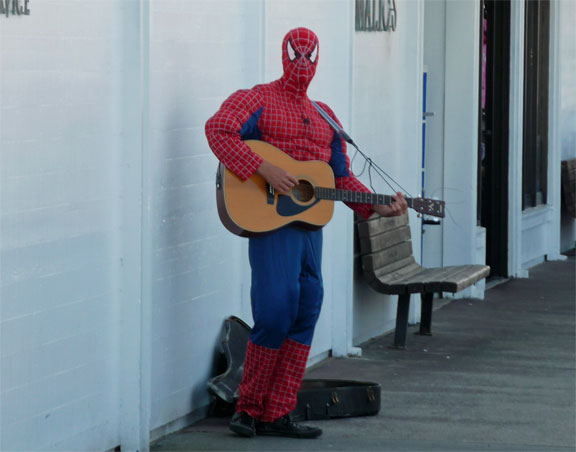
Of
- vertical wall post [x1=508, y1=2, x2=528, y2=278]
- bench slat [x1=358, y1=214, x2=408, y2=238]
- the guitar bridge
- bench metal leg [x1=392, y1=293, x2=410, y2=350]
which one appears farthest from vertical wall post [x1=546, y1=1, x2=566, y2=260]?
the guitar bridge

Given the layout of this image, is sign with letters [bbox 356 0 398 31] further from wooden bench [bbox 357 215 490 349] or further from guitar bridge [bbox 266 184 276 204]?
guitar bridge [bbox 266 184 276 204]

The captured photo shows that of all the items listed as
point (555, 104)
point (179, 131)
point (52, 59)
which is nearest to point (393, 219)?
point (179, 131)

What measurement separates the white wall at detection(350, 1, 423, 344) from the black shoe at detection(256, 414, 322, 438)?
8.25 feet

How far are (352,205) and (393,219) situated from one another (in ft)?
8.87

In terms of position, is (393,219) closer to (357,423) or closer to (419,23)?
(419,23)

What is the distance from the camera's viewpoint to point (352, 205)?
582 centimetres

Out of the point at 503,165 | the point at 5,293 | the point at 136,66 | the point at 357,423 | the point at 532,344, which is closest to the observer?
the point at 5,293

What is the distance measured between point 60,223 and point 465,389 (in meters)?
2.93

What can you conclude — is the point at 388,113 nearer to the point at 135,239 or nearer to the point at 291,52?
the point at 291,52

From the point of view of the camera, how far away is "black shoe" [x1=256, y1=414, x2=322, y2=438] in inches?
222

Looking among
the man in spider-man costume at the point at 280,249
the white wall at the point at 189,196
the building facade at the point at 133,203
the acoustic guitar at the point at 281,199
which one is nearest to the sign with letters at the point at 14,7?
the building facade at the point at 133,203

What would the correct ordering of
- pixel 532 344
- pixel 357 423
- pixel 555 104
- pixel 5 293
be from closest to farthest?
pixel 5 293 → pixel 357 423 → pixel 532 344 → pixel 555 104

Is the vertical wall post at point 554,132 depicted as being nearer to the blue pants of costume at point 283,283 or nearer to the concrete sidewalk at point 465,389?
the concrete sidewalk at point 465,389

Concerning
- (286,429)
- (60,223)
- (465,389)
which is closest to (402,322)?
(465,389)
